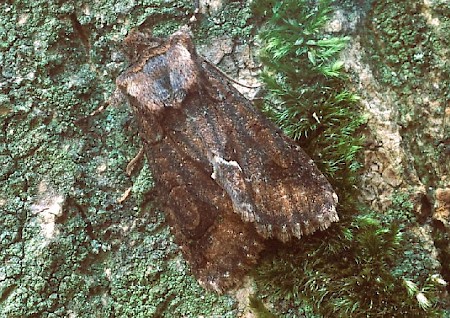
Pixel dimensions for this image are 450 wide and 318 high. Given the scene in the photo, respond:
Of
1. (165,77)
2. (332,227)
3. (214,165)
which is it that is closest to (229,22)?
(165,77)

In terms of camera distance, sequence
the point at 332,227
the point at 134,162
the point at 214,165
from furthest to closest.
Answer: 1. the point at 134,162
2. the point at 214,165
3. the point at 332,227

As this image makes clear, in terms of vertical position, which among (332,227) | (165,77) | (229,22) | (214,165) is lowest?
(332,227)

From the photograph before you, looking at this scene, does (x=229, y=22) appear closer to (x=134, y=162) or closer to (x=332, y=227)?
(x=134, y=162)

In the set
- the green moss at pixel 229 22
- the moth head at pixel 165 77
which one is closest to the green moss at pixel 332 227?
the green moss at pixel 229 22

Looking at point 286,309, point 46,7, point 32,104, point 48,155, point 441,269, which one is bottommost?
point 286,309

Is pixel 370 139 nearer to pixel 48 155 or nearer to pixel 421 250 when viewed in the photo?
pixel 421 250

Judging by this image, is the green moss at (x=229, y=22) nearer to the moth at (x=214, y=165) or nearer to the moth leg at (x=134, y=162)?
the moth at (x=214, y=165)

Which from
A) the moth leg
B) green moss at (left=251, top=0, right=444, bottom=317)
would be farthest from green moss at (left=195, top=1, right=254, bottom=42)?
the moth leg

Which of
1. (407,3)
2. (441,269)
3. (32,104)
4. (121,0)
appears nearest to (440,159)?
(441,269)
